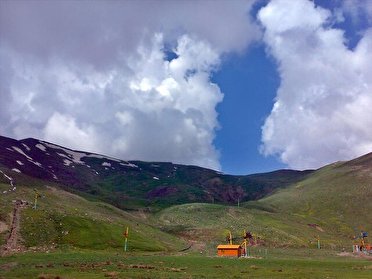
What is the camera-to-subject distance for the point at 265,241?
418 feet

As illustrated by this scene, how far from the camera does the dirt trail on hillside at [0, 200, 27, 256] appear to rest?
232 ft

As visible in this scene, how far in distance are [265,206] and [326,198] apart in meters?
29.1

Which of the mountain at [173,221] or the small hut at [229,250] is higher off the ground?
the mountain at [173,221]

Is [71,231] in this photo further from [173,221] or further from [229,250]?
[173,221]

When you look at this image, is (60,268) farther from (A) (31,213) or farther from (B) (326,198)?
(B) (326,198)

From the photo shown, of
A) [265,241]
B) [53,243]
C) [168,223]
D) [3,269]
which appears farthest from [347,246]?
[3,269]

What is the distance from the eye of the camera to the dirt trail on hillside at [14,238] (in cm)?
7069

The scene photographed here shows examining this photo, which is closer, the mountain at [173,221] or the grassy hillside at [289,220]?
the mountain at [173,221]

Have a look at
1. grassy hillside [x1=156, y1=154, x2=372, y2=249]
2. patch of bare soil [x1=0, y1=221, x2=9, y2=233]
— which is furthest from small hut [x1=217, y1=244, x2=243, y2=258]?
patch of bare soil [x1=0, y1=221, x2=9, y2=233]

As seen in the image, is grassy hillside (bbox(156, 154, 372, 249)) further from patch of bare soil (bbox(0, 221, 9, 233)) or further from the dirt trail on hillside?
patch of bare soil (bbox(0, 221, 9, 233))

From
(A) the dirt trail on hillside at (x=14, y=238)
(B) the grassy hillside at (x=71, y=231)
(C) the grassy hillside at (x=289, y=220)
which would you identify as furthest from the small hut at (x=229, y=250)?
(A) the dirt trail on hillside at (x=14, y=238)

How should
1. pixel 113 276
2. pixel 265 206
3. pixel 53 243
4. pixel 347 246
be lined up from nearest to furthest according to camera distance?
pixel 113 276 < pixel 53 243 < pixel 347 246 < pixel 265 206

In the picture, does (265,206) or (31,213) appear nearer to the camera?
(31,213)

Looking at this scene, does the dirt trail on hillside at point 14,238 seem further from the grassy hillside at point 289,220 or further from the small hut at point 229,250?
the grassy hillside at point 289,220
